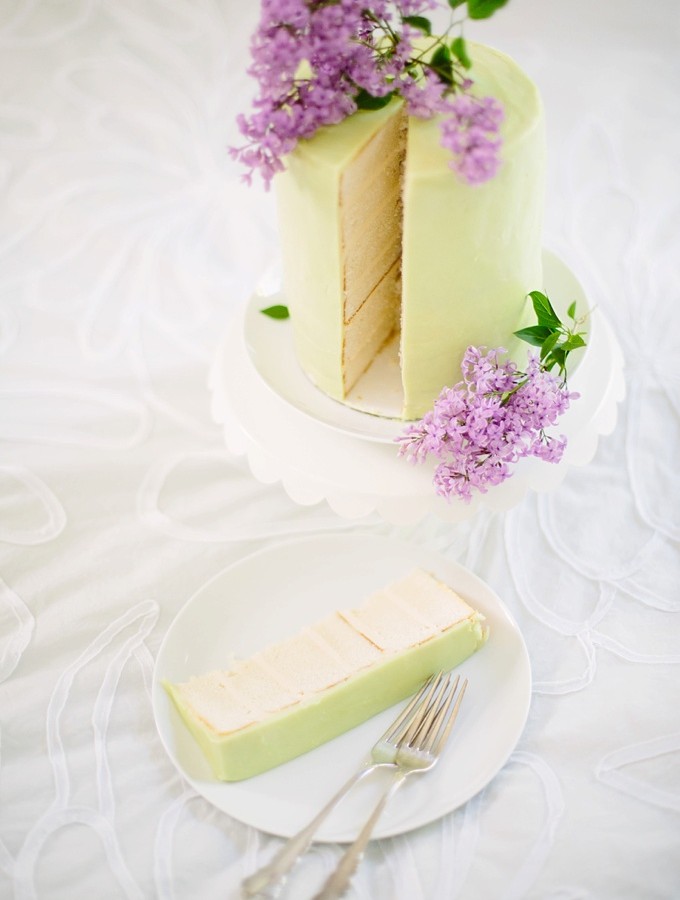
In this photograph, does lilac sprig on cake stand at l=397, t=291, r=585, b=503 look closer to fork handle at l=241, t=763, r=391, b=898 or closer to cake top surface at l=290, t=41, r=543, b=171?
cake top surface at l=290, t=41, r=543, b=171

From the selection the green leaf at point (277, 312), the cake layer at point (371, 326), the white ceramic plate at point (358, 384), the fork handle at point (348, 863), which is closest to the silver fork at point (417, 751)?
the fork handle at point (348, 863)

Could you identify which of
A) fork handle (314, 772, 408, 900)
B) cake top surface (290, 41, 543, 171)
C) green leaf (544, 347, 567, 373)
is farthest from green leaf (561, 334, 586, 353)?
fork handle (314, 772, 408, 900)

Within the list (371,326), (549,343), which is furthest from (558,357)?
(371,326)

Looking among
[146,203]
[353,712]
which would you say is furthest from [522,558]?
[146,203]

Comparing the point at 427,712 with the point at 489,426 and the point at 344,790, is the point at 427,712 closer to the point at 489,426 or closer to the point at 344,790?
the point at 344,790

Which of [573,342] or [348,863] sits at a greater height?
[573,342]

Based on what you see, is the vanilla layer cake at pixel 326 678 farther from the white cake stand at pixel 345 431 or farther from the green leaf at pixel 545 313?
the green leaf at pixel 545 313
